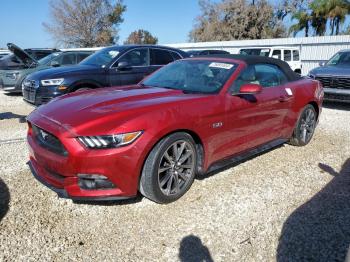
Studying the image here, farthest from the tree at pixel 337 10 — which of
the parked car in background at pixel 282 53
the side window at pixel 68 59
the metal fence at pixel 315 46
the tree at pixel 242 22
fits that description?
the side window at pixel 68 59

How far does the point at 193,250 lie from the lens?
9.43 feet

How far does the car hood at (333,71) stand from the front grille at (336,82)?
115mm

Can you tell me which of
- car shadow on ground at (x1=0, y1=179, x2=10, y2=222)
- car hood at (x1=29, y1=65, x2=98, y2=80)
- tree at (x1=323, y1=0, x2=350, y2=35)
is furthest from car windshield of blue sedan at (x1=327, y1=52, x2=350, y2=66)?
tree at (x1=323, y1=0, x2=350, y2=35)

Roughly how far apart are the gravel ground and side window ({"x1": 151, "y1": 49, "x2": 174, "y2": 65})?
439 cm

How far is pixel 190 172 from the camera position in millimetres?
3766

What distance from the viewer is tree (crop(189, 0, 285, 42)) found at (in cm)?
3962

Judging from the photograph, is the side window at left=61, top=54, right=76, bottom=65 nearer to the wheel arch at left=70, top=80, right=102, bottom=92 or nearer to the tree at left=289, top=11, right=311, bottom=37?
the wheel arch at left=70, top=80, right=102, bottom=92

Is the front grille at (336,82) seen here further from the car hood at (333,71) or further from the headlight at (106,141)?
the headlight at (106,141)

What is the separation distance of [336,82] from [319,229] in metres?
6.85

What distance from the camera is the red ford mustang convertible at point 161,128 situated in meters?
3.07

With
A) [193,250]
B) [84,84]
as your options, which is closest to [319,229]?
[193,250]

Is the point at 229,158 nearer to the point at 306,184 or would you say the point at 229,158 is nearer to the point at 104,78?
the point at 306,184

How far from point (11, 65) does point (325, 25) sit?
32.5 m

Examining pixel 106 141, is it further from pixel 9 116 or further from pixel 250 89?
pixel 9 116
